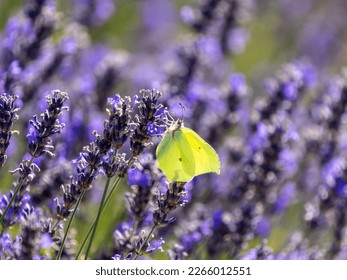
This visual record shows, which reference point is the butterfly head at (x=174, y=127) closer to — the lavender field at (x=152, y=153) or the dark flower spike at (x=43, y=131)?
the lavender field at (x=152, y=153)

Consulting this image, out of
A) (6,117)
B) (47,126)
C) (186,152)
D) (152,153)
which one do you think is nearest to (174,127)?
(186,152)

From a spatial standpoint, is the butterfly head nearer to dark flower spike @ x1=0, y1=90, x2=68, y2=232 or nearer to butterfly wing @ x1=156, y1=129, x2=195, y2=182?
butterfly wing @ x1=156, y1=129, x2=195, y2=182

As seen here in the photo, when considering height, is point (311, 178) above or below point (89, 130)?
below

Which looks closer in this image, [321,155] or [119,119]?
[119,119]

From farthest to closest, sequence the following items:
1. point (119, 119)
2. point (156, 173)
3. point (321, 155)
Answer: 1. point (321, 155)
2. point (156, 173)
3. point (119, 119)
